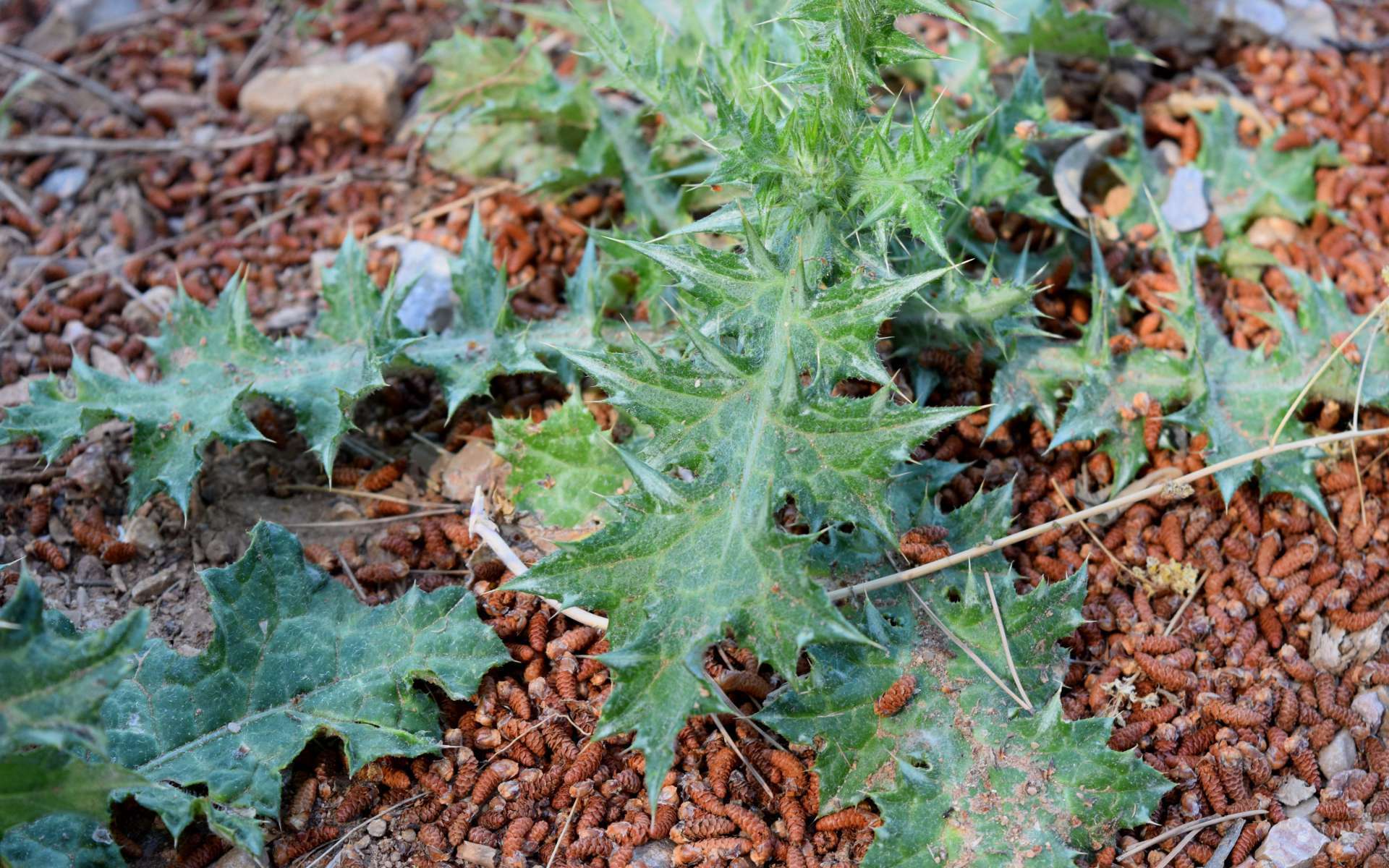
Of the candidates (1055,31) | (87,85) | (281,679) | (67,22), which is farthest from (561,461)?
(67,22)

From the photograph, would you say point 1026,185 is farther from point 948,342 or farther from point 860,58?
point 860,58

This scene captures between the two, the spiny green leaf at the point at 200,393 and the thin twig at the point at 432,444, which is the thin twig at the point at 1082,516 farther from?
the spiny green leaf at the point at 200,393

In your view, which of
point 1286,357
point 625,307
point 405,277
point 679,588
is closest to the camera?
point 679,588

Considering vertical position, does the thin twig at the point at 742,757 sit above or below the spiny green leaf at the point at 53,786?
below

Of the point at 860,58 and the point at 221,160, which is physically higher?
the point at 860,58

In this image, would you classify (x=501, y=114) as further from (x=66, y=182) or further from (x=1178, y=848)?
(x=1178, y=848)

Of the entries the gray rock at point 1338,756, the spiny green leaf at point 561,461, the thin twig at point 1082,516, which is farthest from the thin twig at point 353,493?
the gray rock at point 1338,756

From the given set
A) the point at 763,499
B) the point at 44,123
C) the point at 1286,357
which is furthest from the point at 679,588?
the point at 44,123
